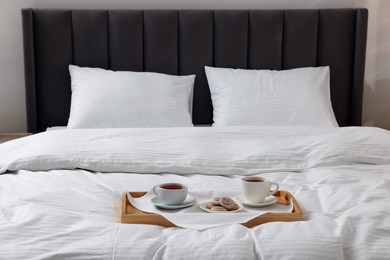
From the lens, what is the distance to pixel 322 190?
5.79 feet

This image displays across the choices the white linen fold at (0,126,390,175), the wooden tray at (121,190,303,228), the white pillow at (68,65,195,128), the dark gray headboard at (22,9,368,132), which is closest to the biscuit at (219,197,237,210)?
the wooden tray at (121,190,303,228)

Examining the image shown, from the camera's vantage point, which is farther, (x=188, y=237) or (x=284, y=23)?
(x=284, y=23)

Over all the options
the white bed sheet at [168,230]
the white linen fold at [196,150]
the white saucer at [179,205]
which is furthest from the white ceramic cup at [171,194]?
the white linen fold at [196,150]

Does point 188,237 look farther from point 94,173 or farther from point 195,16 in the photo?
point 195,16

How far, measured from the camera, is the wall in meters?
3.10

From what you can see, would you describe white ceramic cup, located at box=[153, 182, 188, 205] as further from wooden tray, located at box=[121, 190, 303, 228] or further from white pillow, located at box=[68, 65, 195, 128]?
white pillow, located at box=[68, 65, 195, 128]

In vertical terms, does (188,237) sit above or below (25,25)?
below

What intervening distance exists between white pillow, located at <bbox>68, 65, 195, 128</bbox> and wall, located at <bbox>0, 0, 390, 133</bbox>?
0.42m

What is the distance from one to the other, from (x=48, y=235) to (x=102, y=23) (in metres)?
1.88

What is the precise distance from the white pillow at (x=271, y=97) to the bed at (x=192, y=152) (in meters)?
0.14

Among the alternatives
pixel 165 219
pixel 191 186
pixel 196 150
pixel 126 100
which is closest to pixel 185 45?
pixel 126 100

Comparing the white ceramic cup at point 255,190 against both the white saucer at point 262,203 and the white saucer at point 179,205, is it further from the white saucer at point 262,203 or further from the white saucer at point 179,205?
the white saucer at point 179,205

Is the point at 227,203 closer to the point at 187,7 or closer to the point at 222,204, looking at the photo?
the point at 222,204

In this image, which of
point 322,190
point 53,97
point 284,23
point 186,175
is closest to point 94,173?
point 186,175
